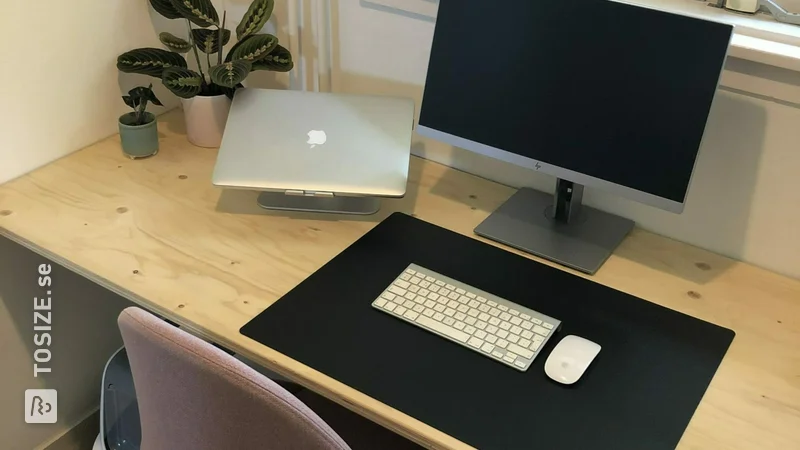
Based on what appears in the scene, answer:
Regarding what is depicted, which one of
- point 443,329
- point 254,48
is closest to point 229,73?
point 254,48

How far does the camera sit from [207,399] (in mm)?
882

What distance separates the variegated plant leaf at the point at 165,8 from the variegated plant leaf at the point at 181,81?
0.38ft

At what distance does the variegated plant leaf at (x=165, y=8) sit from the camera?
60.1 inches

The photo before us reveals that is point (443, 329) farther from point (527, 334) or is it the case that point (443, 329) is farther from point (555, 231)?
point (555, 231)

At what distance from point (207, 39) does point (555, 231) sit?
33.1 inches

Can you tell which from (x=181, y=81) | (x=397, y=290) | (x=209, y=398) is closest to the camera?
(x=209, y=398)

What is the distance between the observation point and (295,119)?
1441 millimetres

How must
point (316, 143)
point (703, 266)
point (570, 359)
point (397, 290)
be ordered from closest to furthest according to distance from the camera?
point (570, 359), point (397, 290), point (703, 266), point (316, 143)

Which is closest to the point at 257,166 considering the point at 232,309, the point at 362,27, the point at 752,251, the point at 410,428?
the point at 232,309

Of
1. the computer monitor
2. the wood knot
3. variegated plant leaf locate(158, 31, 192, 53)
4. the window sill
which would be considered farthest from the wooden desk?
the window sill

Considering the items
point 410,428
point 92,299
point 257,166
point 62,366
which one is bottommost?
point 62,366

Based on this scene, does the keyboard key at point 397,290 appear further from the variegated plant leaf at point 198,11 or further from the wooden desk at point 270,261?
the variegated plant leaf at point 198,11

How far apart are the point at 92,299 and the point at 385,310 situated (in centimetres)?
92

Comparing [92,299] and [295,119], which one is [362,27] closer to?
[295,119]
